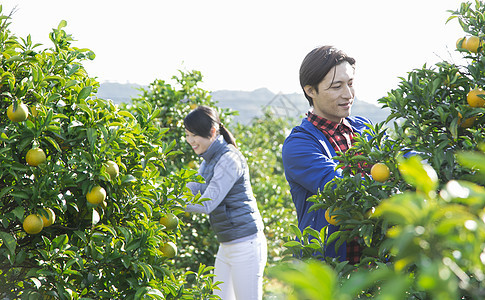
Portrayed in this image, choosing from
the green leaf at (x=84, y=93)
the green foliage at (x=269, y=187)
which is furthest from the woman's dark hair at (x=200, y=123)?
the green leaf at (x=84, y=93)

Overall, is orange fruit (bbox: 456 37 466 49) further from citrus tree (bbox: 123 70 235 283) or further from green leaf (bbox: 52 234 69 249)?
citrus tree (bbox: 123 70 235 283)

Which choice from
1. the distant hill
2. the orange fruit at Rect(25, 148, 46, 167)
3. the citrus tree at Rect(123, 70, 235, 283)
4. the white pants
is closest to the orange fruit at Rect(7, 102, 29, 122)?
the orange fruit at Rect(25, 148, 46, 167)

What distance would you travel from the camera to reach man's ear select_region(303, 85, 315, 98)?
247cm

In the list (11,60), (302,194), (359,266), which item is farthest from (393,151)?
(11,60)

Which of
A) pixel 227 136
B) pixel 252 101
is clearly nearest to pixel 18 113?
pixel 227 136

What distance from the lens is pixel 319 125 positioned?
2430 millimetres

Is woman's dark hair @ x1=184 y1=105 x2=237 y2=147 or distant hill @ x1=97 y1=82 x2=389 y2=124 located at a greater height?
woman's dark hair @ x1=184 y1=105 x2=237 y2=147

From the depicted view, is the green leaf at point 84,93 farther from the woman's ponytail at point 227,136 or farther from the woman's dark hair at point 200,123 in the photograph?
the woman's ponytail at point 227,136

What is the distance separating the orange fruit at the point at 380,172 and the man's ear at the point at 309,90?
0.86 m

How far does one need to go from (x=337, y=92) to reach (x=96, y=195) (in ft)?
3.86

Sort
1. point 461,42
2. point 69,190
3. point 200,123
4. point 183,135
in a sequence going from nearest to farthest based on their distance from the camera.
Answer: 1. point 461,42
2. point 69,190
3. point 200,123
4. point 183,135

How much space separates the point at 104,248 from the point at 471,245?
165cm

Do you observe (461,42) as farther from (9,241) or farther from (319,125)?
(9,241)

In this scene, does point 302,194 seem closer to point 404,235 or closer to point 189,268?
point 404,235
